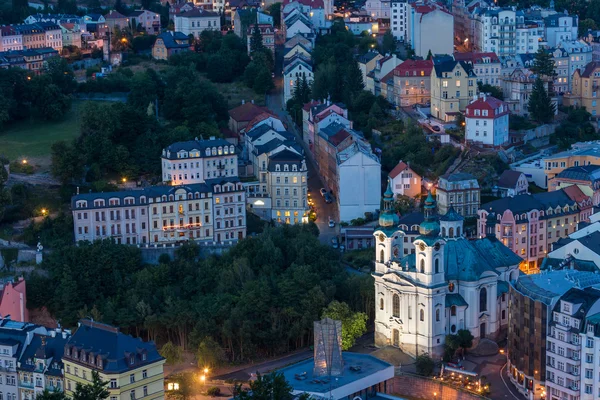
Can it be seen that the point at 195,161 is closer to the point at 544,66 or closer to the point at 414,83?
the point at 414,83


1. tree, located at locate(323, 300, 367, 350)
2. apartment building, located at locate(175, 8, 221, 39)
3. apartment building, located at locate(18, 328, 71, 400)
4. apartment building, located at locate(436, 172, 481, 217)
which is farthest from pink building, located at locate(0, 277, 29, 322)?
apartment building, located at locate(175, 8, 221, 39)

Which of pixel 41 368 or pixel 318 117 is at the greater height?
pixel 318 117

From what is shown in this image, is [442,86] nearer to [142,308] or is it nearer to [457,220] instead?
[457,220]

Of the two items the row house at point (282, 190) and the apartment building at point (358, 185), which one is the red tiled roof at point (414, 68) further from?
the row house at point (282, 190)

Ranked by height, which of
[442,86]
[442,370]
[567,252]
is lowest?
[442,370]

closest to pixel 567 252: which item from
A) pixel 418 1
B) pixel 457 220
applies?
pixel 457 220

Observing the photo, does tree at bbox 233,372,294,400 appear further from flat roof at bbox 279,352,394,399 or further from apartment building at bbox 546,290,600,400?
apartment building at bbox 546,290,600,400

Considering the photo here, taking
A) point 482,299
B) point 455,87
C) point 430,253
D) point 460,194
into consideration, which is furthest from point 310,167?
point 430,253
